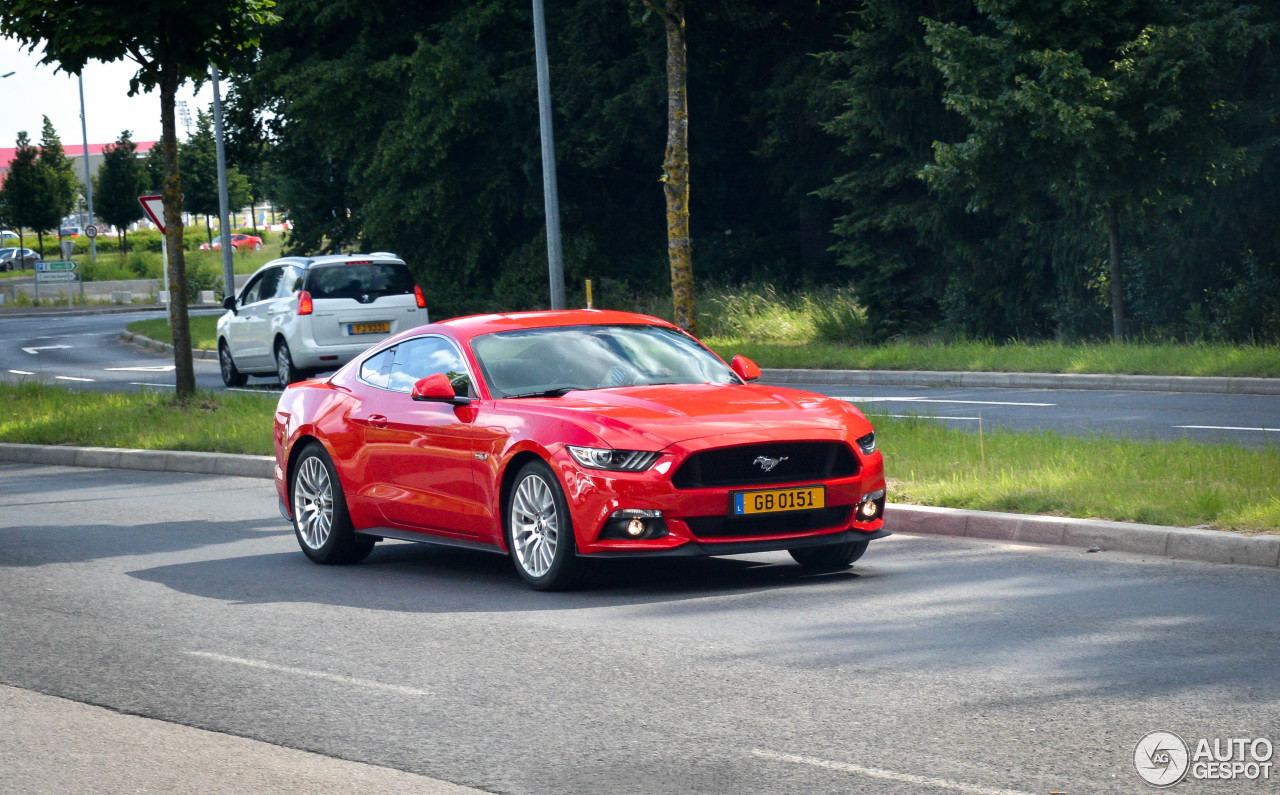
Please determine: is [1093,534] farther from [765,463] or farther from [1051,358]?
[1051,358]

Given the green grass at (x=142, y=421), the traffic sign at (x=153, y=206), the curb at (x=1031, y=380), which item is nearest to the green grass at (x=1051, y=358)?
the curb at (x=1031, y=380)

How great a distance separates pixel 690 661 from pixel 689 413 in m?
1.95

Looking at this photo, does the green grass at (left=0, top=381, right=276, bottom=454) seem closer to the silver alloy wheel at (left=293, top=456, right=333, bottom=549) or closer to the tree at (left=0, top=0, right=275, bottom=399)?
the tree at (left=0, top=0, right=275, bottom=399)

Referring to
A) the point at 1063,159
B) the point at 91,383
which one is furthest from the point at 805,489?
the point at 91,383

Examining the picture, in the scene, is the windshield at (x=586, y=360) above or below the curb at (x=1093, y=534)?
above

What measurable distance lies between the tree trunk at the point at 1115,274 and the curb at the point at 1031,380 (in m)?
4.58

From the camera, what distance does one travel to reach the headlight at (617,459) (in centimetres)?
825

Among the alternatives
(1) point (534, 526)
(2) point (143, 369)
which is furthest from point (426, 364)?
(2) point (143, 369)

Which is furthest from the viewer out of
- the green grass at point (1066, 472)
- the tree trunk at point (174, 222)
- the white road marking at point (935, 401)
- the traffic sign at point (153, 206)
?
the traffic sign at point (153, 206)

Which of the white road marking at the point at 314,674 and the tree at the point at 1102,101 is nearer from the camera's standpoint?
the white road marking at the point at 314,674

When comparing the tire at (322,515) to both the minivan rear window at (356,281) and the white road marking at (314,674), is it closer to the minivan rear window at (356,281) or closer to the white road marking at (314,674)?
the white road marking at (314,674)

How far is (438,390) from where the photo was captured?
9086mm

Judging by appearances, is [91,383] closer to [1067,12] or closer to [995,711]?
[1067,12]

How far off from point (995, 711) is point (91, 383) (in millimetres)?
24072
